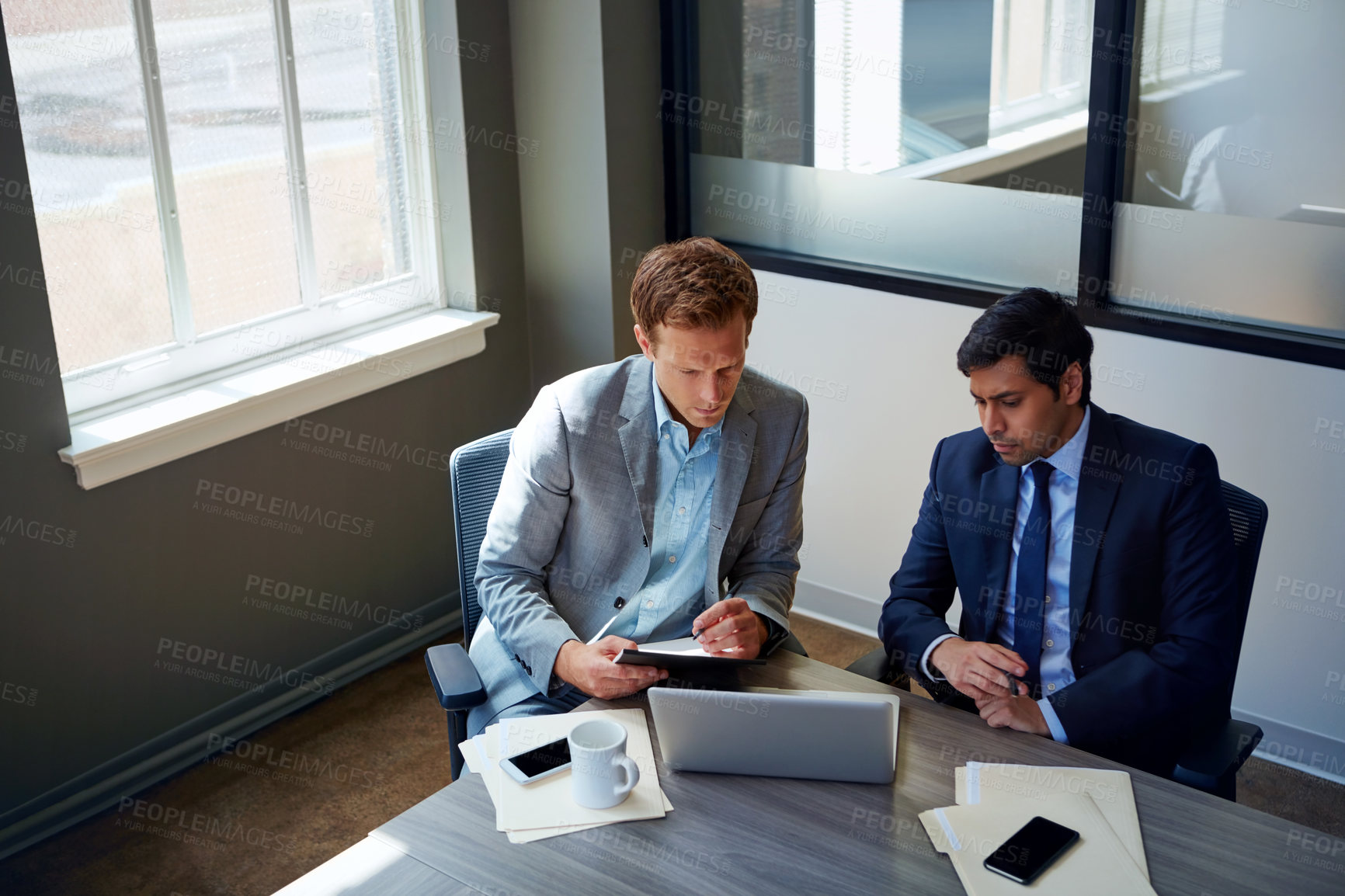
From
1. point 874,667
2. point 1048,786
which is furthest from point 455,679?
point 1048,786

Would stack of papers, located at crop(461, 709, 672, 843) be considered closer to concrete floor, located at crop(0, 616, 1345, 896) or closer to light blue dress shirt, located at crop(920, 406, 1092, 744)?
light blue dress shirt, located at crop(920, 406, 1092, 744)

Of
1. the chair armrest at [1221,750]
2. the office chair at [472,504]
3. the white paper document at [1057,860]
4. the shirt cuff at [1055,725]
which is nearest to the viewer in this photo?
the white paper document at [1057,860]

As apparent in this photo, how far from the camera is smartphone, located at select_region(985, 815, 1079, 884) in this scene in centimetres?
154

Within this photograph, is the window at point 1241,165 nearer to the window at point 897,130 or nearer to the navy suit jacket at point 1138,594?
the window at point 897,130

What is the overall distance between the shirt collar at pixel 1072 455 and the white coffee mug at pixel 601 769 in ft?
3.14

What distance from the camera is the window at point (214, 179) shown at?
277 cm

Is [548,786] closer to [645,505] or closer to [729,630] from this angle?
[729,630]

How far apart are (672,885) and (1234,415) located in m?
2.11

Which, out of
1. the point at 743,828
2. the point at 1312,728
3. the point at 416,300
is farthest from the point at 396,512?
the point at 1312,728

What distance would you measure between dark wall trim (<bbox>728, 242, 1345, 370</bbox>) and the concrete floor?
113 cm

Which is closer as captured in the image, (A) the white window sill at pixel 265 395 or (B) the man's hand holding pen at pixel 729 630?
(B) the man's hand holding pen at pixel 729 630

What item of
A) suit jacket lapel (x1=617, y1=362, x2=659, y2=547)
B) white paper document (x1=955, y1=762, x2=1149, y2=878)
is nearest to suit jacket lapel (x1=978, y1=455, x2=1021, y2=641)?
white paper document (x1=955, y1=762, x2=1149, y2=878)

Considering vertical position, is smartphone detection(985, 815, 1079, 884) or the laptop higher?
the laptop

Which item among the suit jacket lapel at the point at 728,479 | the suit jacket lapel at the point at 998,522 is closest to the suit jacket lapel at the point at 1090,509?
the suit jacket lapel at the point at 998,522
